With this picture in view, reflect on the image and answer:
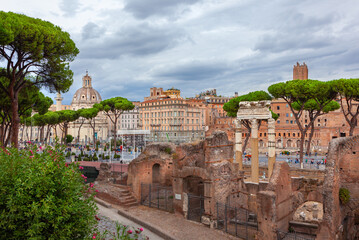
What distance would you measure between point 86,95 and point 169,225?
95953 mm

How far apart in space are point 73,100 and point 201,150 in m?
94.1

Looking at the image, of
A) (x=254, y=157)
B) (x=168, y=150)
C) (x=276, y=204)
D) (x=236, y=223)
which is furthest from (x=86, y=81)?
(x=276, y=204)

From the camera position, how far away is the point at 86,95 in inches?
4067

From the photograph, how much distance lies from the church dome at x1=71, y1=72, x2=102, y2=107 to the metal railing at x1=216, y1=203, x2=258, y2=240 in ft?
308

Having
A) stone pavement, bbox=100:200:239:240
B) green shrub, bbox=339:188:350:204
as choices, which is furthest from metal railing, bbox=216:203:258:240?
green shrub, bbox=339:188:350:204

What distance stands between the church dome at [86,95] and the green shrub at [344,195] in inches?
3842

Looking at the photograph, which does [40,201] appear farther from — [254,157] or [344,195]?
[254,157]

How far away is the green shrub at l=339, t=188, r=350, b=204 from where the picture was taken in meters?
10.9

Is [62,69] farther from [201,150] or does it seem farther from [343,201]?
[343,201]

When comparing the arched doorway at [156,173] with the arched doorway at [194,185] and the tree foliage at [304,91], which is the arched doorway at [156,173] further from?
the tree foliage at [304,91]

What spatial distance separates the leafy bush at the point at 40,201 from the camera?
19.7 ft

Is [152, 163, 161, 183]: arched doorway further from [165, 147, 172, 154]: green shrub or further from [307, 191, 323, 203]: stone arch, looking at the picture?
[307, 191, 323, 203]: stone arch

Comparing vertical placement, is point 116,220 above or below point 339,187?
below

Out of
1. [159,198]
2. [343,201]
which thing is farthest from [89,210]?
[159,198]
